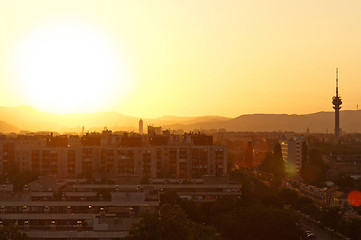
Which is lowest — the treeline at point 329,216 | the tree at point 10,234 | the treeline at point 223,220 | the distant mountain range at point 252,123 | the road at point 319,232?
the road at point 319,232

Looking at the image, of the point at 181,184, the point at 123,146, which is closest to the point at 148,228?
the point at 181,184

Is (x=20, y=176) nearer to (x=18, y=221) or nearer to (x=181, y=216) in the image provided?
(x=18, y=221)

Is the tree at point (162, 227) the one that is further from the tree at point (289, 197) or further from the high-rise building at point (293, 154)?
the high-rise building at point (293, 154)

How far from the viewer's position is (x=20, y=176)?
2583 cm

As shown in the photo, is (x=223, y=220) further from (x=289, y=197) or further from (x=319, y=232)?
(x=289, y=197)

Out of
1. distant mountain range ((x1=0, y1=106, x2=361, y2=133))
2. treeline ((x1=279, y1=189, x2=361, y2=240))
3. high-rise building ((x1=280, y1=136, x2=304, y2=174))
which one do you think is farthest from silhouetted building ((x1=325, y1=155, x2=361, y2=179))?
distant mountain range ((x1=0, y1=106, x2=361, y2=133))

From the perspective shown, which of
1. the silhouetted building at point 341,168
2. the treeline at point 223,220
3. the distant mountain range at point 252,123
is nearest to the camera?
the treeline at point 223,220

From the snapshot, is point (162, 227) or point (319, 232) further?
point (319, 232)

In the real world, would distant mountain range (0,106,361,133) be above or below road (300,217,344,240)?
above

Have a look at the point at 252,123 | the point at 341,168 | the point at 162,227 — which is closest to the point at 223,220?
the point at 162,227

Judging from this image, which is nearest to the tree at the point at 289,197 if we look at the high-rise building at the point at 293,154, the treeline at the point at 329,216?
the treeline at the point at 329,216

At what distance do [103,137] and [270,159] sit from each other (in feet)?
45.0

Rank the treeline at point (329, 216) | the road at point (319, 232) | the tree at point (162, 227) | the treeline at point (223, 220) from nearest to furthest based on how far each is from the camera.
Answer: the tree at point (162, 227), the treeline at point (223, 220), the treeline at point (329, 216), the road at point (319, 232)

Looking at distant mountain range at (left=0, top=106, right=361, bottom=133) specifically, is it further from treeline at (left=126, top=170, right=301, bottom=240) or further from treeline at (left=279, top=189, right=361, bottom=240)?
treeline at (left=126, top=170, right=301, bottom=240)
